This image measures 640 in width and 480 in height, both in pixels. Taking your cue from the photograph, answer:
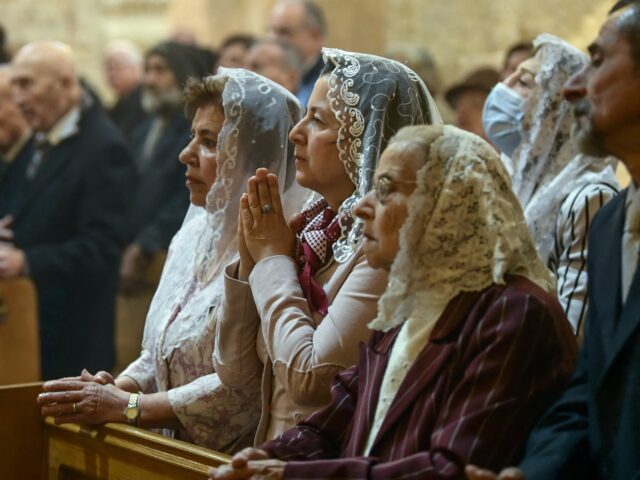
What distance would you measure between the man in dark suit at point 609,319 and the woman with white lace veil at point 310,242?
2.42 feet

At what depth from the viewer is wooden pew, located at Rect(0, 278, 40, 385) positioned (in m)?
6.87

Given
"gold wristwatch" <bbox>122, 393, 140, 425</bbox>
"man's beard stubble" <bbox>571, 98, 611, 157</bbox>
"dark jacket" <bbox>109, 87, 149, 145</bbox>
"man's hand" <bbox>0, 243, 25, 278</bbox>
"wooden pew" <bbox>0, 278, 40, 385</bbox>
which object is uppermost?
"man's beard stubble" <bbox>571, 98, 611, 157</bbox>

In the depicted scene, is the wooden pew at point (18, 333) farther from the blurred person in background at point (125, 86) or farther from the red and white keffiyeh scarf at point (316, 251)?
the red and white keffiyeh scarf at point (316, 251)

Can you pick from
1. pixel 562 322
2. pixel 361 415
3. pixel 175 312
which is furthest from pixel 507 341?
pixel 175 312

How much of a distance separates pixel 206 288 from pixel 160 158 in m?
4.43

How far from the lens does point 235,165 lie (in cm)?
430

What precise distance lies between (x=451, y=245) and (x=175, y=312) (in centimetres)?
165

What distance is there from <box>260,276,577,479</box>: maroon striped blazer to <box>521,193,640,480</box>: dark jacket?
0.19ft

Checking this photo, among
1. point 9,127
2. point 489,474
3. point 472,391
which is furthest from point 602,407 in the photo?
point 9,127

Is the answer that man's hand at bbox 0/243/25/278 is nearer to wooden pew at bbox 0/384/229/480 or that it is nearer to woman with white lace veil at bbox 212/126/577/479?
wooden pew at bbox 0/384/229/480

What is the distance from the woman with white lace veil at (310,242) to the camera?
3.63 m

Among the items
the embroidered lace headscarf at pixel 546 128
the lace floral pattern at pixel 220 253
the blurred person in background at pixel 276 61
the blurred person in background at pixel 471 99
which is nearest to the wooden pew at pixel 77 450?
the lace floral pattern at pixel 220 253

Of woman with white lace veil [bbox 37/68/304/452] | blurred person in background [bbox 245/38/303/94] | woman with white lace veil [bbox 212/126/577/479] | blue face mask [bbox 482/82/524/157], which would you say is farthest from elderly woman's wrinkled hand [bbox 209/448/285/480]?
blurred person in background [bbox 245/38/303/94]

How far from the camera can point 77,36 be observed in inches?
532
